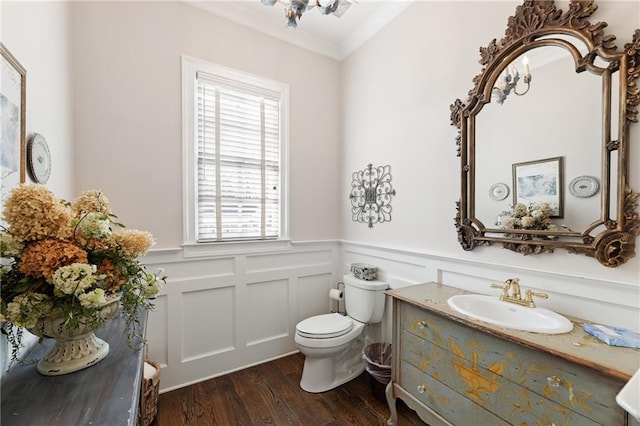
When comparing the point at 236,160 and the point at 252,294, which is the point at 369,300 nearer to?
the point at 252,294

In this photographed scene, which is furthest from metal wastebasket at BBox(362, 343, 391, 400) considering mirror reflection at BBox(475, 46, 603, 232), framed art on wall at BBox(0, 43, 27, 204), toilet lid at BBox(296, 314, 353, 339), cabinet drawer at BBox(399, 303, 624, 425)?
framed art on wall at BBox(0, 43, 27, 204)

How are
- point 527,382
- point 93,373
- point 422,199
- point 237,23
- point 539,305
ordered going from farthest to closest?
1. point 237,23
2. point 422,199
3. point 539,305
4. point 527,382
5. point 93,373

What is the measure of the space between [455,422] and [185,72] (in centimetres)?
270

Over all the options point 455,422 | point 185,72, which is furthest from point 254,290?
point 185,72

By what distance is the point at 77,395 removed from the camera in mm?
784

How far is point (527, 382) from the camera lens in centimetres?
106

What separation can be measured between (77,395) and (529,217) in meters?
1.92

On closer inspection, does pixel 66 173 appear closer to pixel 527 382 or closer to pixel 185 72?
pixel 185 72

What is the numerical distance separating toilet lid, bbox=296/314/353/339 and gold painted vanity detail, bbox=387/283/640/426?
1.57 feet

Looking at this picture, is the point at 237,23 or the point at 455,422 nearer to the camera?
the point at 455,422

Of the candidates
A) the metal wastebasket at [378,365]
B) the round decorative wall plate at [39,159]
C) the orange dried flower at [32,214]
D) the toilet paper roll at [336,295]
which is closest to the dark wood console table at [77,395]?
the orange dried flower at [32,214]

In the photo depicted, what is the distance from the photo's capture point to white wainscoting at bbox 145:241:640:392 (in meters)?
1.93

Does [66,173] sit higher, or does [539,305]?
[66,173]

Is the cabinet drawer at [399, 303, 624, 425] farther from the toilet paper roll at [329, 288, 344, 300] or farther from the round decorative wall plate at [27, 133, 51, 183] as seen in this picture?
the round decorative wall plate at [27, 133, 51, 183]
